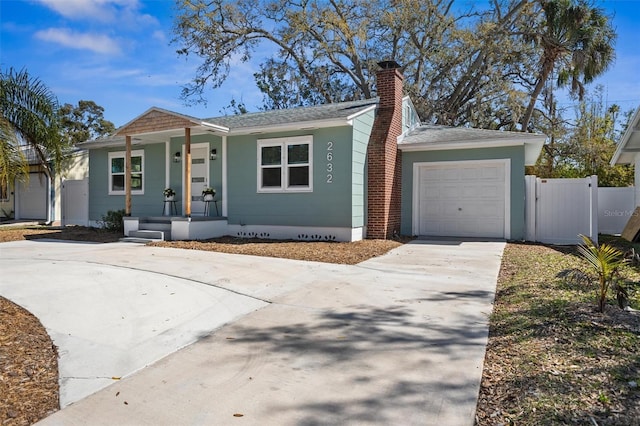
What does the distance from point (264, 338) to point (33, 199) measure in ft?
68.1

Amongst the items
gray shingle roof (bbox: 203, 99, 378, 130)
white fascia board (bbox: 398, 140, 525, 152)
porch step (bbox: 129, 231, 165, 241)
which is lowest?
porch step (bbox: 129, 231, 165, 241)

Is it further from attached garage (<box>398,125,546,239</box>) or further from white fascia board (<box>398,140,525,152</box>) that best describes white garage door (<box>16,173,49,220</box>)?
attached garage (<box>398,125,546,239</box>)

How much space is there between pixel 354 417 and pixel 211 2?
24.0 m

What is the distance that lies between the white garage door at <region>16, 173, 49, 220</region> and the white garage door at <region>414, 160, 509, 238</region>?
17202mm

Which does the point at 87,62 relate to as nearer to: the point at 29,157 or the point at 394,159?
the point at 29,157

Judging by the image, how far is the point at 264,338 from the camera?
Result: 12.6 feet

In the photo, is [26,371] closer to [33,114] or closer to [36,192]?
[33,114]

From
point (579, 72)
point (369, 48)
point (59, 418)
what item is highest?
point (369, 48)

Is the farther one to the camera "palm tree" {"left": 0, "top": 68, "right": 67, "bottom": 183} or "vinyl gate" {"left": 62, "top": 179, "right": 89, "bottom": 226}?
"vinyl gate" {"left": 62, "top": 179, "right": 89, "bottom": 226}

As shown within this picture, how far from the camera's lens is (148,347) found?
11.9 feet

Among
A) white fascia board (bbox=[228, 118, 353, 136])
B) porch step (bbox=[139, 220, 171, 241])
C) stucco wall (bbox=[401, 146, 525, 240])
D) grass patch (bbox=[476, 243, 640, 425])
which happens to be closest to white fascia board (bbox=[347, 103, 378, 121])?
white fascia board (bbox=[228, 118, 353, 136])

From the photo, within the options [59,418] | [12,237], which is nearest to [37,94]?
[12,237]

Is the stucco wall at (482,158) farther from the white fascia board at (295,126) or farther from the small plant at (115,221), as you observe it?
the small plant at (115,221)

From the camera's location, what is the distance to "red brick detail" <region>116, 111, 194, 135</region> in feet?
36.6
